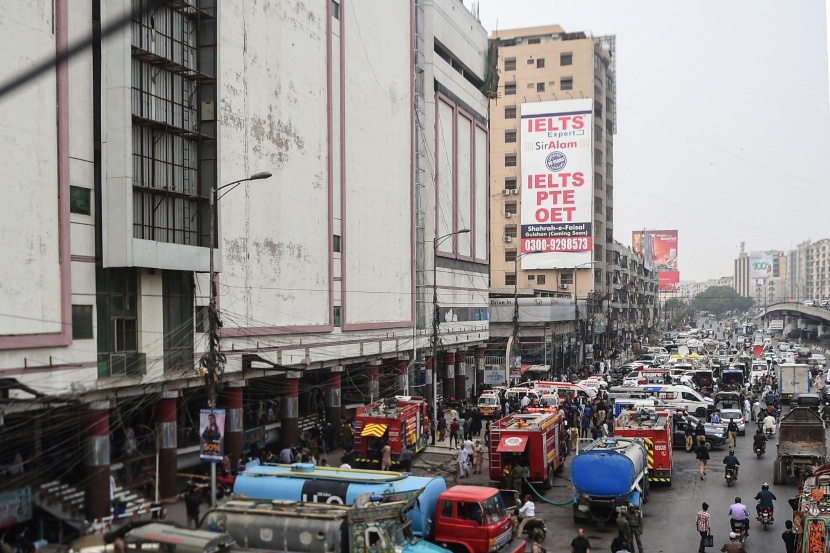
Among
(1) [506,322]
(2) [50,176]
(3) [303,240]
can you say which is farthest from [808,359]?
(2) [50,176]

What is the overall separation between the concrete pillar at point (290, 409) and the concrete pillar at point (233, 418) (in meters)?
3.74

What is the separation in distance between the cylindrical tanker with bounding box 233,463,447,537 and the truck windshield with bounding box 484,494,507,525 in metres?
1.32

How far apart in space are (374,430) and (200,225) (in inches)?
375

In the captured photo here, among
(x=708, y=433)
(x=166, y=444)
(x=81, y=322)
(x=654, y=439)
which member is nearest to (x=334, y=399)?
(x=166, y=444)

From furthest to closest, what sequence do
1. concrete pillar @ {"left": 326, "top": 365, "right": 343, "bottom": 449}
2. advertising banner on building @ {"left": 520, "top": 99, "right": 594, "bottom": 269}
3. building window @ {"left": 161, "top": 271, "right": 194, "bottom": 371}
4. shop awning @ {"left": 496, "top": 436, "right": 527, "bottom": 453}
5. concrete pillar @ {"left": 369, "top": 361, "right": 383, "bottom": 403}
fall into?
advertising banner on building @ {"left": 520, "top": 99, "right": 594, "bottom": 269} < concrete pillar @ {"left": 369, "top": 361, "right": 383, "bottom": 403} < concrete pillar @ {"left": 326, "top": 365, "right": 343, "bottom": 449} < building window @ {"left": 161, "top": 271, "right": 194, "bottom": 371} < shop awning @ {"left": 496, "top": 436, "right": 527, "bottom": 453}

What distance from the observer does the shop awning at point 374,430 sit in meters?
30.1

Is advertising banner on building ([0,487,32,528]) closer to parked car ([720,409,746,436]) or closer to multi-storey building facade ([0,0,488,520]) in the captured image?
multi-storey building facade ([0,0,488,520])

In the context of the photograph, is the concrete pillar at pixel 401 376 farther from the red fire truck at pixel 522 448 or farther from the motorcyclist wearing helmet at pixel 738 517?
the motorcyclist wearing helmet at pixel 738 517

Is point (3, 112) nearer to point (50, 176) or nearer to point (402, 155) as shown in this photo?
point (50, 176)

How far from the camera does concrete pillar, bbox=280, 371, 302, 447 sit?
115ft

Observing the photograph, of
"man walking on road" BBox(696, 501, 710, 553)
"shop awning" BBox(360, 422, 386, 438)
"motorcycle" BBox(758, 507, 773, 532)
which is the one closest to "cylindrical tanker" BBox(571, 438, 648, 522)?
"man walking on road" BBox(696, 501, 710, 553)

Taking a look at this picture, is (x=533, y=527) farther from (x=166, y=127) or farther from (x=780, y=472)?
(x=166, y=127)

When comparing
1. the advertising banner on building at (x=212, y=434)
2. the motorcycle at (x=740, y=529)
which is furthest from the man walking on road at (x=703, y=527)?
the advertising banner on building at (x=212, y=434)

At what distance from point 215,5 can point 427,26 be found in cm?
2582
